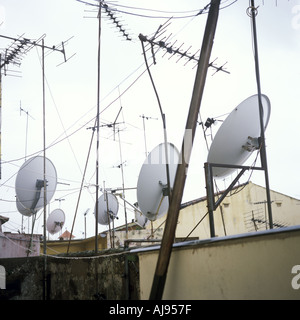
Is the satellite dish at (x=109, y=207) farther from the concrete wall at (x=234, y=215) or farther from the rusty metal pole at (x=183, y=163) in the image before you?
the rusty metal pole at (x=183, y=163)

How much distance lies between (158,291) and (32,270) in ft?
18.4

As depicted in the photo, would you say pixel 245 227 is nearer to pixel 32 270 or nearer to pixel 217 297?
pixel 32 270

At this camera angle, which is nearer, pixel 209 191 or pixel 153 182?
pixel 209 191

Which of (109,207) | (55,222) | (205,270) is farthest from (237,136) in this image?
(55,222)

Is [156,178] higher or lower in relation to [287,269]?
higher

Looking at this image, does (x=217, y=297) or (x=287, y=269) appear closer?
(x=287, y=269)

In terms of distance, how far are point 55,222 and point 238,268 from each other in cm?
1761

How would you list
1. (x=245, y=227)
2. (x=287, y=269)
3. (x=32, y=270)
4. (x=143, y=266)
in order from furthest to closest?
(x=245, y=227)
(x=32, y=270)
(x=143, y=266)
(x=287, y=269)

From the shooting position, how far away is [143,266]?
226 inches

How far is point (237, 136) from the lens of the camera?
6.45 meters

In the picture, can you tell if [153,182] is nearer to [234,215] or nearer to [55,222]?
[234,215]

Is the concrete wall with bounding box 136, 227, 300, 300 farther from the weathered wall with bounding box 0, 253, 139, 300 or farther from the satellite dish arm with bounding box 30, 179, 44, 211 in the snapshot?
the satellite dish arm with bounding box 30, 179, 44, 211

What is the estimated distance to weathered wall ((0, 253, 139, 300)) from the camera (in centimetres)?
619
